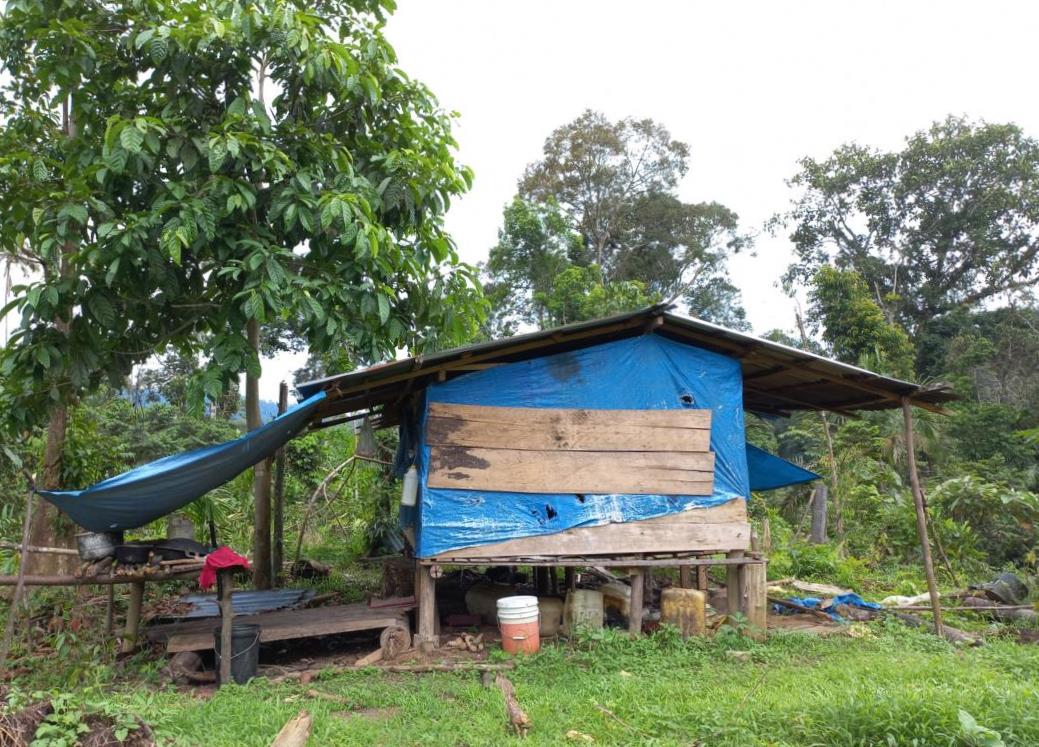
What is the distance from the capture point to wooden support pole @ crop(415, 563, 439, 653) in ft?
23.2

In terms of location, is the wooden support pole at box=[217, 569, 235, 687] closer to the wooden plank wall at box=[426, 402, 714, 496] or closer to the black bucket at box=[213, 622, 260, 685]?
the black bucket at box=[213, 622, 260, 685]

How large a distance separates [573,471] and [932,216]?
79.5 ft

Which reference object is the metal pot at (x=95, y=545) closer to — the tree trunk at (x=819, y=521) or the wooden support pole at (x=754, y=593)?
the wooden support pole at (x=754, y=593)

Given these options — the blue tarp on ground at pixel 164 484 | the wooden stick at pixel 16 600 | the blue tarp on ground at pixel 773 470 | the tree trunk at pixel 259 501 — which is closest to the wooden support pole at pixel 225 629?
the blue tarp on ground at pixel 164 484

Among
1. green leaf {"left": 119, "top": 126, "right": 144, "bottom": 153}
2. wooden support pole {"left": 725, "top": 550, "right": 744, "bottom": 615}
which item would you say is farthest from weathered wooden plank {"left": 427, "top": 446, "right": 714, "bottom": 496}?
green leaf {"left": 119, "top": 126, "right": 144, "bottom": 153}

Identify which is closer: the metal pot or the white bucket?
the metal pot

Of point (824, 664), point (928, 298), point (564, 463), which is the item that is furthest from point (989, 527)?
point (928, 298)

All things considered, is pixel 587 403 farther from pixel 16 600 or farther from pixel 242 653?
pixel 16 600

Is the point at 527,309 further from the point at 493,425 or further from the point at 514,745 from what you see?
the point at 514,745

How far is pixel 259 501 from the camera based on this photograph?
908 cm

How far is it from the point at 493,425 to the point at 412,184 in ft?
8.03

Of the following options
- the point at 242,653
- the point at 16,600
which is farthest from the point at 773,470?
the point at 16,600

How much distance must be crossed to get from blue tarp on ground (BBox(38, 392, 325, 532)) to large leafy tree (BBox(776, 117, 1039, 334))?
24.0 meters

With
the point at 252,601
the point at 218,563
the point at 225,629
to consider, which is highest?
the point at 218,563
